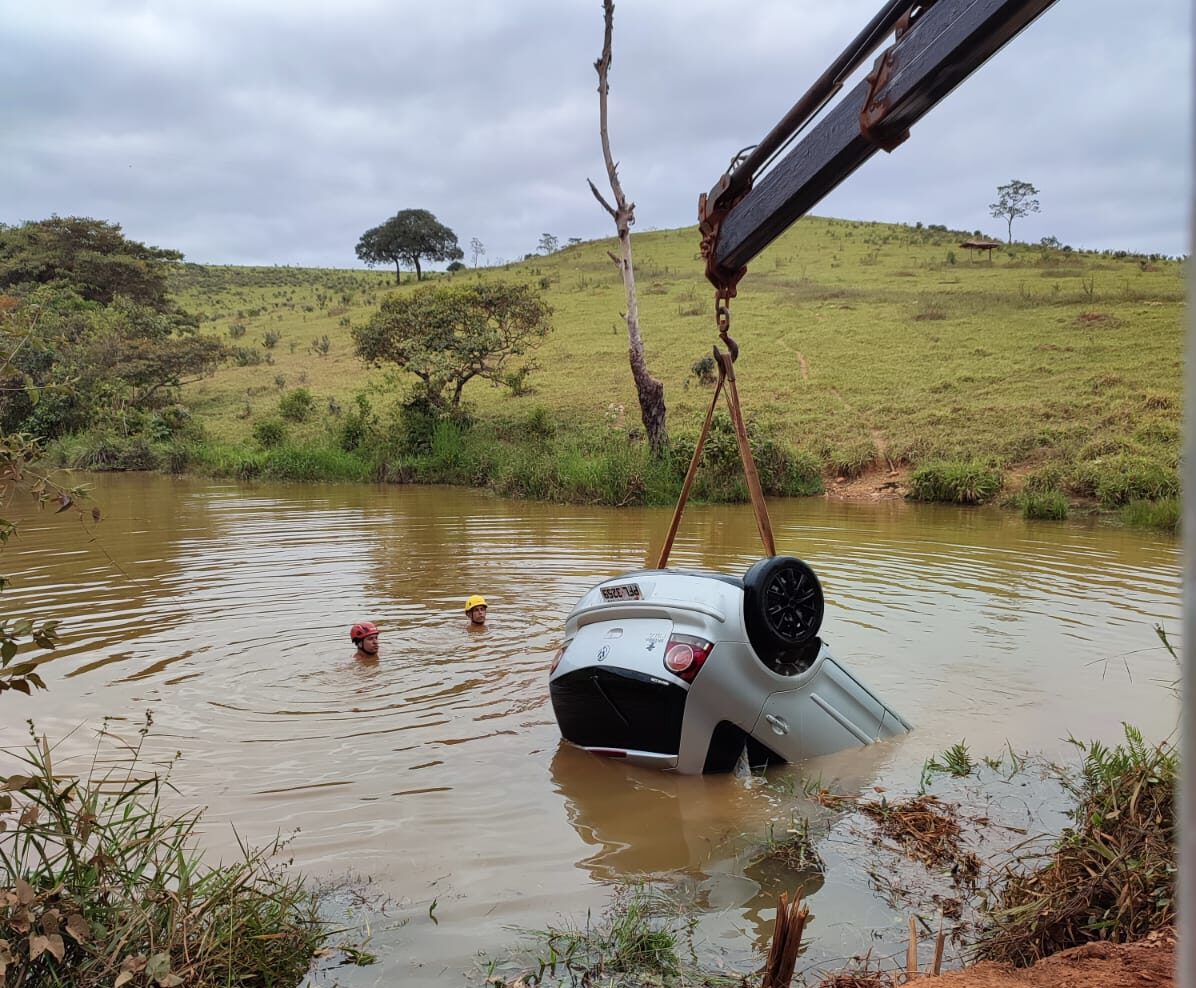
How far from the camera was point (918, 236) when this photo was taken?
159 feet

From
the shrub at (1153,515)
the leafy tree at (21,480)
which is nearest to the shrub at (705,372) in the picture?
the shrub at (1153,515)

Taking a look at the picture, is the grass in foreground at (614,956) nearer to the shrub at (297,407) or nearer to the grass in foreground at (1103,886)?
the grass in foreground at (1103,886)

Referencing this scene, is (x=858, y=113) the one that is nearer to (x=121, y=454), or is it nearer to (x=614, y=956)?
(x=614, y=956)

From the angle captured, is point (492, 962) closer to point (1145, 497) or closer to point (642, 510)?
point (642, 510)

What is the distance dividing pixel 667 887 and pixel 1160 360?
21.5m

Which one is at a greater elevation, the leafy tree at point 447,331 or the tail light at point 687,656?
the leafy tree at point 447,331

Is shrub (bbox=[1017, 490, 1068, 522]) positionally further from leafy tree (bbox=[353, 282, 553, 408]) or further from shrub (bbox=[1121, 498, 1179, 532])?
leafy tree (bbox=[353, 282, 553, 408])

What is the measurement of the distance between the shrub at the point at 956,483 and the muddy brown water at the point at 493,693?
294 cm

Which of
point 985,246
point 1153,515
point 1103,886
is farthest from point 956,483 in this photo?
point 985,246

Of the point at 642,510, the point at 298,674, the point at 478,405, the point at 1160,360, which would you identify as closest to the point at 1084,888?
the point at 298,674

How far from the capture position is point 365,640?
677cm

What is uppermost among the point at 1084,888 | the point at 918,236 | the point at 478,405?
the point at 918,236

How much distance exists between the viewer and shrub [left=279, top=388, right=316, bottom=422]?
27484 millimetres

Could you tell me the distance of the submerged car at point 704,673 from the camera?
4148mm
